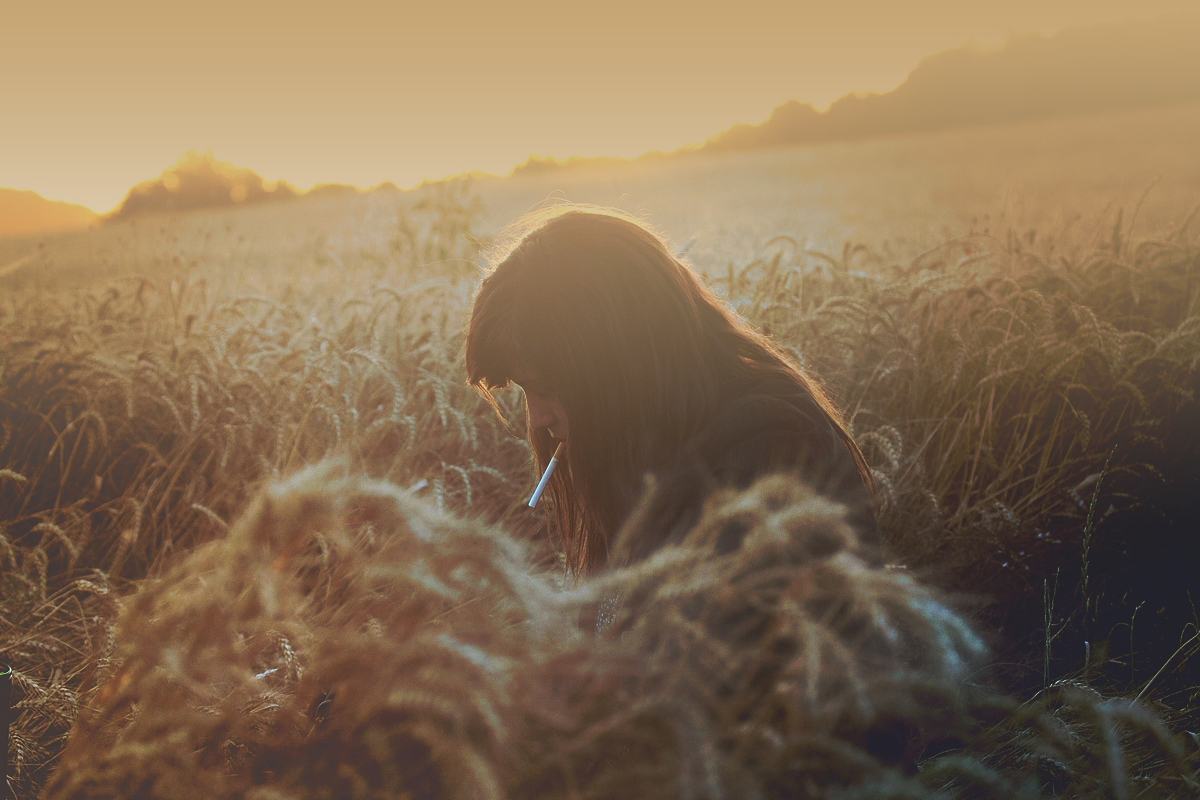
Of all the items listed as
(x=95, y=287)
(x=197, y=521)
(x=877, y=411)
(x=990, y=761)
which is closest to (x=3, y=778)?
(x=197, y=521)

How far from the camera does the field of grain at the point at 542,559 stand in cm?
51

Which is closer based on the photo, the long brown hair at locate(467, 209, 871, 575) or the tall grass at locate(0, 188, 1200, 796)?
the tall grass at locate(0, 188, 1200, 796)

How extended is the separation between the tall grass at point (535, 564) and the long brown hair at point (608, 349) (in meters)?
0.30

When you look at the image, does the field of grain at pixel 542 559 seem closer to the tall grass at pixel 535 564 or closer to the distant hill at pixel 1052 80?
the tall grass at pixel 535 564

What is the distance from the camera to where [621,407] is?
1.03m

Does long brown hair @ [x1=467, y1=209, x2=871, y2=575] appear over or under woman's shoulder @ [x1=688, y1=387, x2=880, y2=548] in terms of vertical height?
over

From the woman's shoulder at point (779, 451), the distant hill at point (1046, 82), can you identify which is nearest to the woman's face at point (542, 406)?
the woman's shoulder at point (779, 451)

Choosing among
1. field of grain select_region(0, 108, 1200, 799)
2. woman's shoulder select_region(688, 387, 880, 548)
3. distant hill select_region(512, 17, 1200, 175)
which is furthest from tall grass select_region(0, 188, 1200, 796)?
distant hill select_region(512, 17, 1200, 175)

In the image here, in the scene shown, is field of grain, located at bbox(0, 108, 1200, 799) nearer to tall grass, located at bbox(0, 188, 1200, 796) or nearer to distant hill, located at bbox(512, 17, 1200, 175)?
tall grass, located at bbox(0, 188, 1200, 796)

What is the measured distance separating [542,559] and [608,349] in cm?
90

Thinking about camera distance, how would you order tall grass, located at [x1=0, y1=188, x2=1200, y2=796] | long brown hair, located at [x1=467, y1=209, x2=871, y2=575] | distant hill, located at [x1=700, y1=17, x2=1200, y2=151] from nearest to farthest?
tall grass, located at [x1=0, y1=188, x2=1200, y2=796], long brown hair, located at [x1=467, y1=209, x2=871, y2=575], distant hill, located at [x1=700, y1=17, x2=1200, y2=151]

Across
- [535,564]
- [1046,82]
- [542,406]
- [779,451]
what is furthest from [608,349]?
[1046,82]

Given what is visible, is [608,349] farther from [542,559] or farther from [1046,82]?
[1046,82]

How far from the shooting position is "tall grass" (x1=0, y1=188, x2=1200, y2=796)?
1.66 feet
